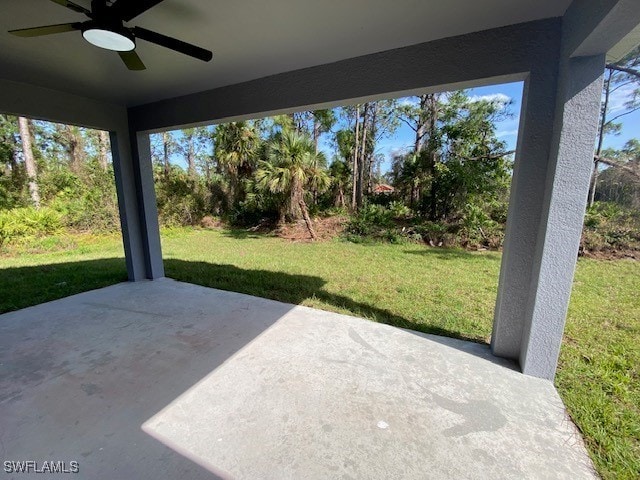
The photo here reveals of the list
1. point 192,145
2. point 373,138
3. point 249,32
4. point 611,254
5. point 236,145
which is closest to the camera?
point 249,32

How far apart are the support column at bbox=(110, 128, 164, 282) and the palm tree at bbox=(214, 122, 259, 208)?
19.0ft

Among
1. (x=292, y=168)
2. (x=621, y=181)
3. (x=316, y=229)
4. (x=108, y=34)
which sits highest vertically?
(x=108, y=34)

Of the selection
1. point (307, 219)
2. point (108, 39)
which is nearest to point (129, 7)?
point (108, 39)

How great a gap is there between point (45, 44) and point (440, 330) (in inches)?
164

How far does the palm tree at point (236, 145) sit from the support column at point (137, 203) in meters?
5.78

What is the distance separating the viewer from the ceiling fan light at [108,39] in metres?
→ 1.58

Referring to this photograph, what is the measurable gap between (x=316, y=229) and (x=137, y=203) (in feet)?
17.8

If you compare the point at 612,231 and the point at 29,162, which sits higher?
the point at 29,162

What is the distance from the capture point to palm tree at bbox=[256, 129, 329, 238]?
25.6ft

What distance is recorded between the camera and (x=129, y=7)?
5.05 feet

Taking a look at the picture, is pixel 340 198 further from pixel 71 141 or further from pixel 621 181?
pixel 71 141

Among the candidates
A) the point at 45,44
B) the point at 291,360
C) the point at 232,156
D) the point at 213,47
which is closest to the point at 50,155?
the point at 232,156

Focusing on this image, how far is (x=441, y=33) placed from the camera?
2031 mm

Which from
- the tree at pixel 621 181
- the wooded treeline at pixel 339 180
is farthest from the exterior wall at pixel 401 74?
the tree at pixel 621 181
